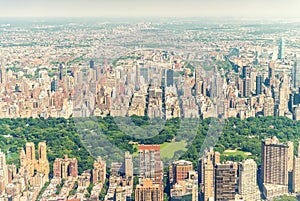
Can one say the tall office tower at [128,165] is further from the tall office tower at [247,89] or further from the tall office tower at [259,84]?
the tall office tower at [259,84]

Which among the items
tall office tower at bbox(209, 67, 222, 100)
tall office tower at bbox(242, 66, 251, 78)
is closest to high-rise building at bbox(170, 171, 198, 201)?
tall office tower at bbox(209, 67, 222, 100)

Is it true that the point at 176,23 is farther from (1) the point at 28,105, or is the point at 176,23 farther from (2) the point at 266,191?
(2) the point at 266,191

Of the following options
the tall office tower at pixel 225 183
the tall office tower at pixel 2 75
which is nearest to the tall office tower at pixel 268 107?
the tall office tower at pixel 225 183

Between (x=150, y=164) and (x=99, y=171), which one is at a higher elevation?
(x=150, y=164)

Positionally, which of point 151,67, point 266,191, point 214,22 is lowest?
point 266,191

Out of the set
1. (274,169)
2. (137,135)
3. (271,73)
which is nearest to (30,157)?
(137,135)

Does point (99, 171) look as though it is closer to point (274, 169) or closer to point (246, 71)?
point (274, 169)

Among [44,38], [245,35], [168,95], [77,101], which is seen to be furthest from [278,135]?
[44,38]
